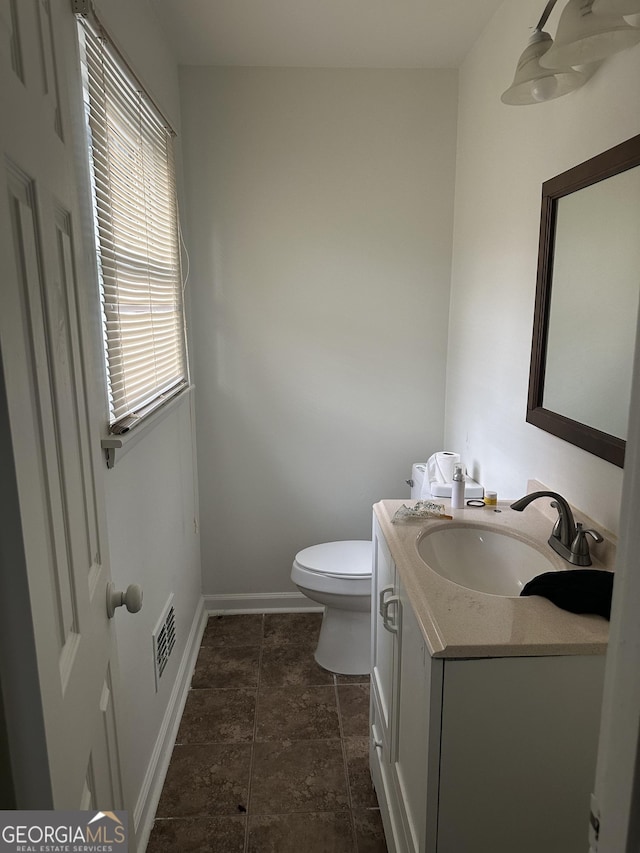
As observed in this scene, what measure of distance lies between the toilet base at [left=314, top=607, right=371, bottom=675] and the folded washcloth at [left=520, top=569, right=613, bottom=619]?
51.9 inches

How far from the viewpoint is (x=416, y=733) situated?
1.25 meters

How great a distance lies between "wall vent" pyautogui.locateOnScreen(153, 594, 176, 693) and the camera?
6.43 feet

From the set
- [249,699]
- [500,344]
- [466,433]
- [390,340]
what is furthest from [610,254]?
[249,699]

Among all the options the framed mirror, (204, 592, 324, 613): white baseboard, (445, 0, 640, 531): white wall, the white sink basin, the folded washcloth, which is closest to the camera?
the folded washcloth

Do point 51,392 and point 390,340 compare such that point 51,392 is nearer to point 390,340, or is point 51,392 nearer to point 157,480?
point 157,480

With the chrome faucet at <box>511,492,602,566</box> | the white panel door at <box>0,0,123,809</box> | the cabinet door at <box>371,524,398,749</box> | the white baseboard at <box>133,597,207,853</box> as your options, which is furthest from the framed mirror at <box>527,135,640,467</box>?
the white baseboard at <box>133,597,207,853</box>

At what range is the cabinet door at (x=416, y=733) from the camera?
1108 mm

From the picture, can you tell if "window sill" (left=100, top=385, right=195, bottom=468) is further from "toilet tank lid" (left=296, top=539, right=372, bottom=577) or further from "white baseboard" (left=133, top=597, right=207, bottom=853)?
"white baseboard" (left=133, top=597, right=207, bottom=853)

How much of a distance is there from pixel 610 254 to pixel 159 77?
69.2 inches

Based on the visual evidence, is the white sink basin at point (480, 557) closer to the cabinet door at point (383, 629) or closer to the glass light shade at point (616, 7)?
the cabinet door at point (383, 629)

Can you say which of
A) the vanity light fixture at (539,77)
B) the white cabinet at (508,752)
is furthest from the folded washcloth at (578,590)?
the vanity light fixture at (539,77)

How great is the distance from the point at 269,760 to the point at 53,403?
171 cm
